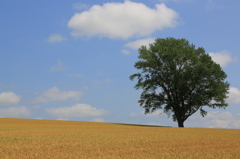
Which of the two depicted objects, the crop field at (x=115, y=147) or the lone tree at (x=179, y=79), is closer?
the crop field at (x=115, y=147)

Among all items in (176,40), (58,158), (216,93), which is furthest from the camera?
(176,40)

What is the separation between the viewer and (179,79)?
5038 cm

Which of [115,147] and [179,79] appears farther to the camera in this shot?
[179,79]

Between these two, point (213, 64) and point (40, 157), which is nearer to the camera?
point (40, 157)

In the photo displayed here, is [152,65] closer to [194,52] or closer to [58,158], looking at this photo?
[194,52]

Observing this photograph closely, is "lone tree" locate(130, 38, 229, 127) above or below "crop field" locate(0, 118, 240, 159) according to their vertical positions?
above

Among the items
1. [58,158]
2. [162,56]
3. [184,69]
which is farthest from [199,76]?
[58,158]

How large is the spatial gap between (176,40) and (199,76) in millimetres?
7098

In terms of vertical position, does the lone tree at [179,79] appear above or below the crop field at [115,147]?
above

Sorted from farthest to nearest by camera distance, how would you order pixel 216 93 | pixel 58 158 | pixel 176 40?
1. pixel 176 40
2. pixel 216 93
3. pixel 58 158

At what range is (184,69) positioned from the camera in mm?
50875

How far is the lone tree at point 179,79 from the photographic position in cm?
4962

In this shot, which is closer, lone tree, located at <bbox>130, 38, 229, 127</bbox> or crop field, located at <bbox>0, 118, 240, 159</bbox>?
crop field, located at <bbox>0, 118, 240, 159</bbox>

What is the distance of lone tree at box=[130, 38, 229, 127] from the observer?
49.6 m
